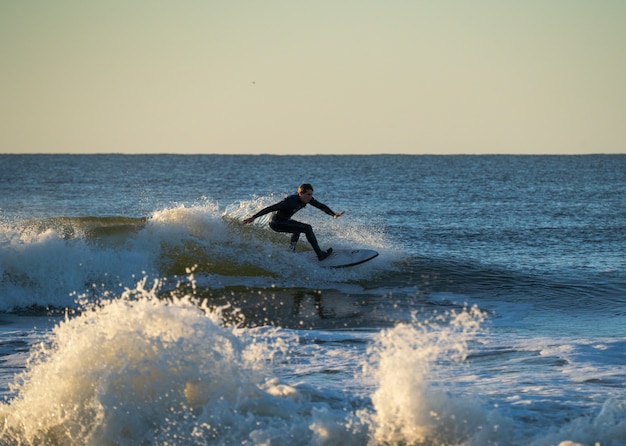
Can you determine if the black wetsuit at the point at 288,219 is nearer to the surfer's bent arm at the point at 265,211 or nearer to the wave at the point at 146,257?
the surfer's bent arm at the point at 265,211

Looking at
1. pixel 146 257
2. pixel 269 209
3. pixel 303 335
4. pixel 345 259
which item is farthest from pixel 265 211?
pixel 303 335

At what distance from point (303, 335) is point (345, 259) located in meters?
5.52

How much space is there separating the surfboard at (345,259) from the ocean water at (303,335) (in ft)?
1.08

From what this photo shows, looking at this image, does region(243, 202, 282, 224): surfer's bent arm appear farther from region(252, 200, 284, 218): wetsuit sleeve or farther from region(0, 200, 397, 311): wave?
region(0, 200, 397, 311): wave

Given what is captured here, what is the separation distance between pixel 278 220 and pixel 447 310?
157 inches

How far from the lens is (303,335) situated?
11422mm

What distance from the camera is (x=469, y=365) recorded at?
9297 millimetres

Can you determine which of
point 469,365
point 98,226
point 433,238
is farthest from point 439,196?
point 469,365

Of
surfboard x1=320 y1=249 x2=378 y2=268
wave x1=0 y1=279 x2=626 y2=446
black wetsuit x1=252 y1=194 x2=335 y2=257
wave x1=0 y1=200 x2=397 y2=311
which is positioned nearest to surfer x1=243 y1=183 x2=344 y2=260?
black wetsuit x1=252 y1=194 x2=335 y2=257

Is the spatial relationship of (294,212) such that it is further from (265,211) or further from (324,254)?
(324,254)

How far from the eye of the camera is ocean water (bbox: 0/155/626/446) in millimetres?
7148

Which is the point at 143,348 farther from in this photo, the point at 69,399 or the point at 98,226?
the point at 98,226

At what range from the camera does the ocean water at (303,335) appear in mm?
7148

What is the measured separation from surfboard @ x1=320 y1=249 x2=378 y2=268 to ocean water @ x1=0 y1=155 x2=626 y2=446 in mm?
328
